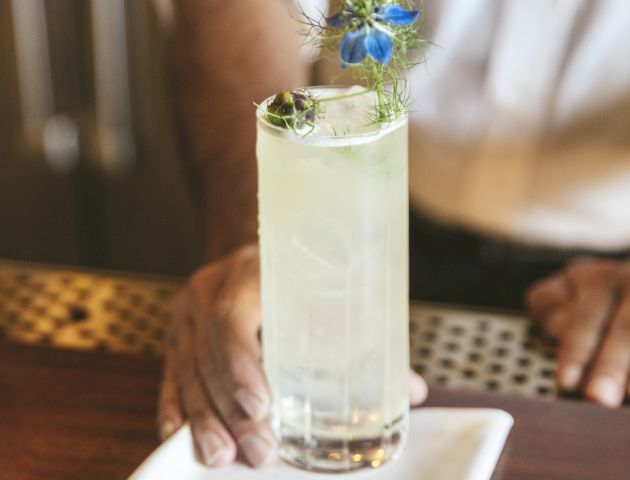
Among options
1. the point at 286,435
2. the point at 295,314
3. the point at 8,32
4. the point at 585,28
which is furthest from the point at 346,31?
the point at 8,32

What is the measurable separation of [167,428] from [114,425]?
61 mm

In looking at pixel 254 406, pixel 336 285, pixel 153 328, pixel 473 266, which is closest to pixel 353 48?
pixel 336 285

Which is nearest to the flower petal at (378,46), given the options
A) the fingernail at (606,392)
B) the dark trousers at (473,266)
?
the fingernail at (606,392)

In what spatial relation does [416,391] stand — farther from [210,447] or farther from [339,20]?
[339,20]

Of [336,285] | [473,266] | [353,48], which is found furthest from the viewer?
[473,266]

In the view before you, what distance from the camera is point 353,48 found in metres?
0.62

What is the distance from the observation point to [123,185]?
340 centimetres

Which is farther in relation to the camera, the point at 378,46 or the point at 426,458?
the point at 426,458

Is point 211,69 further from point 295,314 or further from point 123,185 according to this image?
point 123,185

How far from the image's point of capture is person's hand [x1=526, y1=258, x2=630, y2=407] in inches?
38.7

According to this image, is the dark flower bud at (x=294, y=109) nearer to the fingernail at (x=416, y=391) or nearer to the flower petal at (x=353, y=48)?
the flower petal at (x=353, y=48)

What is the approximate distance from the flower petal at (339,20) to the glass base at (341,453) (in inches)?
13.6

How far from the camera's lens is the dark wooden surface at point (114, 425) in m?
0.82

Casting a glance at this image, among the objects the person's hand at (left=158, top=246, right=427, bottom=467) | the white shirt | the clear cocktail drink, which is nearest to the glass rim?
the clear cocktail drink
